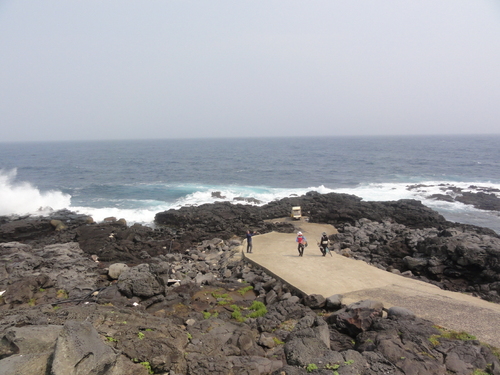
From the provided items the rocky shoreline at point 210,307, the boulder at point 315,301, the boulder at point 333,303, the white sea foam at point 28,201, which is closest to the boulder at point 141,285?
the rocky shoreline at point 210,307

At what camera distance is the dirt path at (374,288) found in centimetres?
1023

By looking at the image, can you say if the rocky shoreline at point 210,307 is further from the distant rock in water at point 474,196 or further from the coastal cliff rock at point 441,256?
the distant rock in water at point 474,196

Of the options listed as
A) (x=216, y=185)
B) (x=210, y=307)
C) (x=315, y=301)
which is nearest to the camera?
(x=315, y=301)

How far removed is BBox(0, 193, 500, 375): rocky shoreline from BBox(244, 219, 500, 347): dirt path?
71cm

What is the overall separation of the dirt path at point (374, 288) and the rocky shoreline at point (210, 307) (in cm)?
71

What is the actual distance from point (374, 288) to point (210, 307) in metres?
6.52

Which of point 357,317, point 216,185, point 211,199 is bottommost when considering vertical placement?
point 211,199

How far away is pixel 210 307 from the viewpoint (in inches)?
503

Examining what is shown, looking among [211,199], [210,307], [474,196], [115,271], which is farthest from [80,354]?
[474,196]

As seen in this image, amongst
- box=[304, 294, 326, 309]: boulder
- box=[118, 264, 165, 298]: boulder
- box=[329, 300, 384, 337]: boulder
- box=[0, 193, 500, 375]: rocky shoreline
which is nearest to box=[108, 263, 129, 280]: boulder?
box=[0, 193, 500, 375]: rocky shoreline

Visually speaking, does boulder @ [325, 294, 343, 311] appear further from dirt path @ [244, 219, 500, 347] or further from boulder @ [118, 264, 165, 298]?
boulder @ [118, 264, 165, 298]

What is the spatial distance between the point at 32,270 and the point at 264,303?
1245 centimetres

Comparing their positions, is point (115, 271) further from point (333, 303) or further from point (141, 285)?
point (333, 303)

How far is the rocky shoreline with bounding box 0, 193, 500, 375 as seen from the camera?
23.9ft
